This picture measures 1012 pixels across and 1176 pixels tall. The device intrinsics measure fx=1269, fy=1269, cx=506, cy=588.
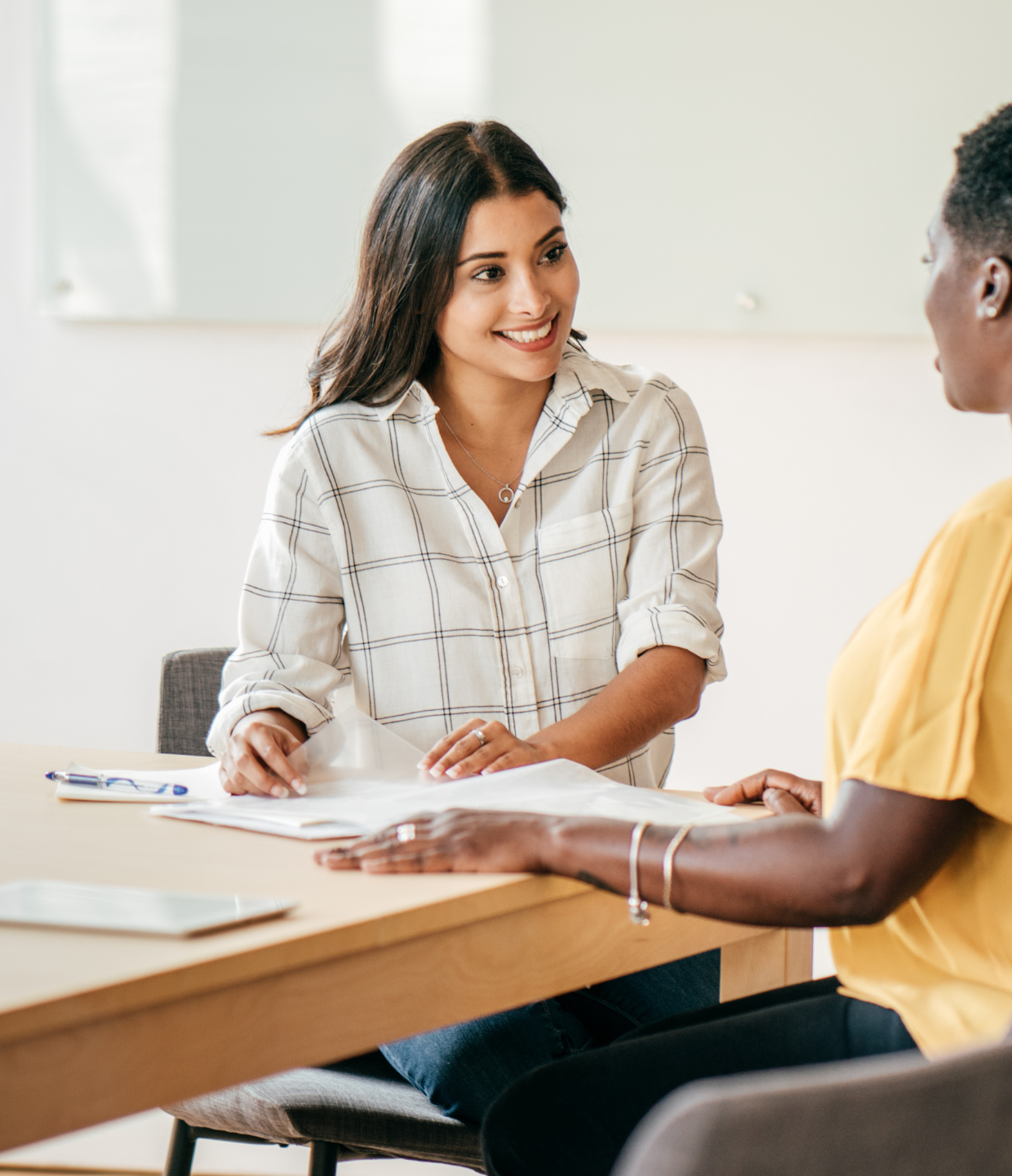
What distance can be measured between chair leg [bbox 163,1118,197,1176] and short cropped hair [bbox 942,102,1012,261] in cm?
125

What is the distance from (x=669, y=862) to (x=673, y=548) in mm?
789

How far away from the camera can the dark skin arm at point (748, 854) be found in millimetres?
840

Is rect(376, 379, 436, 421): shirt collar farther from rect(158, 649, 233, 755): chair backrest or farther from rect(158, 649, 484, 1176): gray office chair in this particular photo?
A: rect(158, 649, 484, 1176): gray office chair

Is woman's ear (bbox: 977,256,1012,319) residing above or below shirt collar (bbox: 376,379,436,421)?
above

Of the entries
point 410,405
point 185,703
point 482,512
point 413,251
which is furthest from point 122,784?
point 413,251

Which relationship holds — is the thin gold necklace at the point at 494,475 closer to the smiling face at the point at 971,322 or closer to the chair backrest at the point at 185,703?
the chair backrest at the point at 185,703

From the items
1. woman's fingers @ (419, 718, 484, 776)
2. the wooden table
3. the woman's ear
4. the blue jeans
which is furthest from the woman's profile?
the woman's ear

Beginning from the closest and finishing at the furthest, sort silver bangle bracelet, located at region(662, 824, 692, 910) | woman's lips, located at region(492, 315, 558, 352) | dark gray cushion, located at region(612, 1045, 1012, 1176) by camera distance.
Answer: dark gray cushion, located at region(612, 1045, 1012, 1176) < silver bangle bracelet, located at region(662, 824, 692, 910) < woman's lips, located at region(492, 315, 558, 352)

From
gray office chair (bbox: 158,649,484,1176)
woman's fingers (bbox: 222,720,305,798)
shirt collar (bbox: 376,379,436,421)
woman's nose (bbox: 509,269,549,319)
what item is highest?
woman's nose (bbox: 509,269,549,319)

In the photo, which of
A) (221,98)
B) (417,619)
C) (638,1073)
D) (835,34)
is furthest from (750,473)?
(638,1073)

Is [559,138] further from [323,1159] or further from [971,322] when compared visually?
[323,1159]

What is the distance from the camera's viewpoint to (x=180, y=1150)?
1501mm

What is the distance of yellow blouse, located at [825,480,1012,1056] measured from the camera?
822 mm

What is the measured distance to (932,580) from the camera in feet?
2.77
